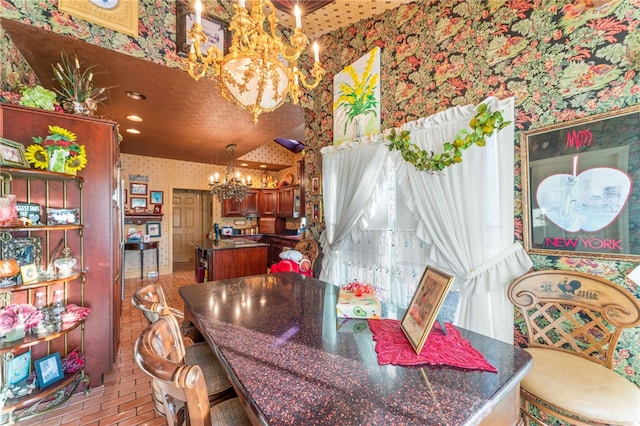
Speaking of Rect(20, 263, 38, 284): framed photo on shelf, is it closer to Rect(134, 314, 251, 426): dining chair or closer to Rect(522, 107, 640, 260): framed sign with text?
Rect(134, 314, 251, 426): dining chair

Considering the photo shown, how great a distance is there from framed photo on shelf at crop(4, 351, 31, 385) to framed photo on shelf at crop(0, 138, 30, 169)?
1287 mm

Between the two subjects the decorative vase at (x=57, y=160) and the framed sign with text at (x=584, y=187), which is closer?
the framed sign with text at (x=584, y=187)

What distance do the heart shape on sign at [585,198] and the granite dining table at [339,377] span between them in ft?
3.37

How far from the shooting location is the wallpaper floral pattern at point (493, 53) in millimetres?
1345

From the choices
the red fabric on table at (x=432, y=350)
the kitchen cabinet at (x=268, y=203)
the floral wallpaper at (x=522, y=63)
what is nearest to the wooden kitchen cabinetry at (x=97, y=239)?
the red fabric on table at (x=432, y=350)

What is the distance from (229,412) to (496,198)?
1934 millimetres

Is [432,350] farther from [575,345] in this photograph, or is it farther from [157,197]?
[157,197]

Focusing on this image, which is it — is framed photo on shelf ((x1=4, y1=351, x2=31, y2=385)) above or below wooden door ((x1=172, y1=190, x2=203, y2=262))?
below

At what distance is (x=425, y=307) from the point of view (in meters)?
0.96

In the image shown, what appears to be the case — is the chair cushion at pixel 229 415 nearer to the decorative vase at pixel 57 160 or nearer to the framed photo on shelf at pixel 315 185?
the decorative vase at pixel 57 160

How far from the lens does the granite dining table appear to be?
0.63m

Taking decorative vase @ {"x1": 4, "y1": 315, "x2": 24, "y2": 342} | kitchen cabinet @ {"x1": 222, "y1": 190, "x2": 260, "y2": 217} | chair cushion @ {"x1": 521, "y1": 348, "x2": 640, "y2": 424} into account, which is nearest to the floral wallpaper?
chair cushion @ {"x1": 521, "y1": 348, "x2": 640, "y2": 424}

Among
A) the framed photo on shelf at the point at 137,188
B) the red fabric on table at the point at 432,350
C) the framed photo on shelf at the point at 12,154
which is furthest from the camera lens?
the framed photo on shelf at the point at 137,188

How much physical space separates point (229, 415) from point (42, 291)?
6.73 ft
